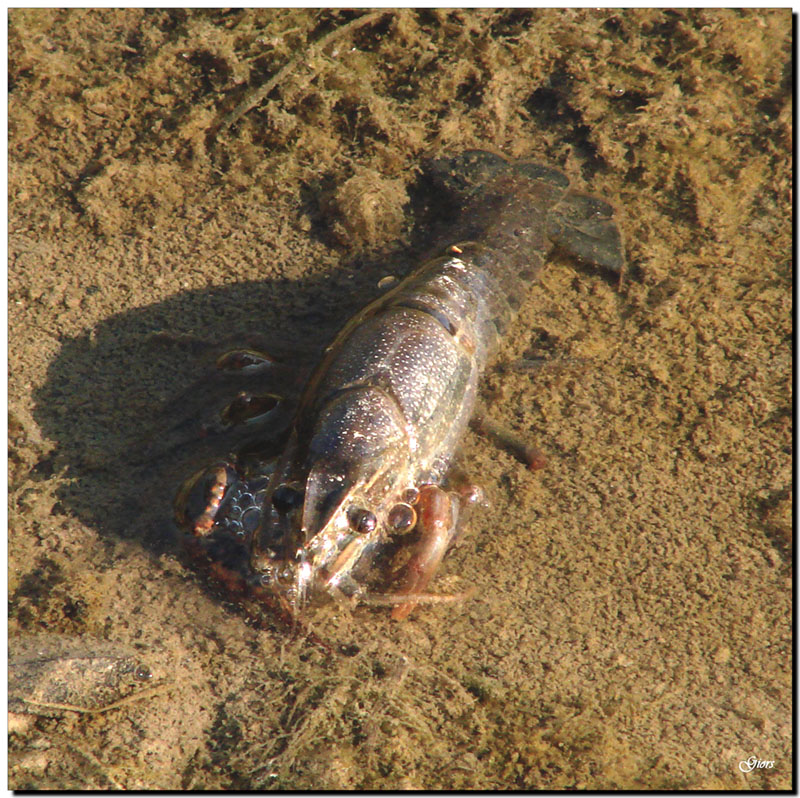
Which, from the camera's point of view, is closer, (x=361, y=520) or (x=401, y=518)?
(x=361, y=520)

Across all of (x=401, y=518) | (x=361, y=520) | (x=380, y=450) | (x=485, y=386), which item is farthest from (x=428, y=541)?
(x=485, y=386)

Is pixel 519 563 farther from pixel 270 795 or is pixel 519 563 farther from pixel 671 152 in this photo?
pixel 671 152

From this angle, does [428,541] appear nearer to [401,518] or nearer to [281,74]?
[401,518]

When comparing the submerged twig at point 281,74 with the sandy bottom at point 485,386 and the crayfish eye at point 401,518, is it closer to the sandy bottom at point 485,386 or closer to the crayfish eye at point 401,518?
the sandy bottom at point 485,386

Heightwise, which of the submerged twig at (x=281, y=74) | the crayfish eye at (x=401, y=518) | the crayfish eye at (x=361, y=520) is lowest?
the crayfish eye at (x=401, y=518)

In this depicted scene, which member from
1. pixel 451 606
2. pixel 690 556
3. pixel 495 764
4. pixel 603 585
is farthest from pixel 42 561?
pixel 690 556

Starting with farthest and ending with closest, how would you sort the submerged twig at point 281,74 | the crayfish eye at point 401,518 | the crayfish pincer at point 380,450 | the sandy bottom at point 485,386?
the submerged twig at point 281,74 → the crayfish eye at point 401,518 → the crayfish pincer at point 380,450 → the sandy bottom at point 485,386

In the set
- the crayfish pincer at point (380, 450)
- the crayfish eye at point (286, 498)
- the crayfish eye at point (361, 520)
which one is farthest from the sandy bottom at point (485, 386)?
the crayfish eye at point (286, 498)
